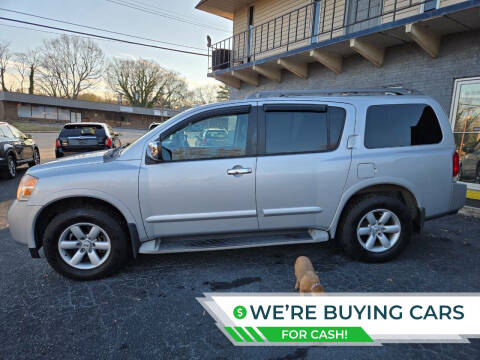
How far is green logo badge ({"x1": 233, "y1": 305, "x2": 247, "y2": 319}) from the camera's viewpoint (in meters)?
2.37

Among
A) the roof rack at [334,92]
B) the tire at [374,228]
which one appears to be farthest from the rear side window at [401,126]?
the tire at [374,228]

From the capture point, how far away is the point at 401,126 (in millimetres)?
3289

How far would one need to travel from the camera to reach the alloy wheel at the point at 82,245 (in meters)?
2.85

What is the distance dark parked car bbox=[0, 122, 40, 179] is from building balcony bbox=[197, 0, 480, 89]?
7.59 metres

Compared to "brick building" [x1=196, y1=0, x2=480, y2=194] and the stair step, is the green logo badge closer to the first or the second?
the stair step

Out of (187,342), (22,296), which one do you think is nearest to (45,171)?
(22,296)

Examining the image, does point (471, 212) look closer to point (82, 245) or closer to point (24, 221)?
point (82, 245)

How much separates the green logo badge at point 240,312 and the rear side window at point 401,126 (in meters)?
2.17

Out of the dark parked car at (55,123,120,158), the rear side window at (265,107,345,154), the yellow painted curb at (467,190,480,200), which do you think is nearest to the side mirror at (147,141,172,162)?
the rear side window at (265,107,345,154)

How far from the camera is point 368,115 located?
10.6ft

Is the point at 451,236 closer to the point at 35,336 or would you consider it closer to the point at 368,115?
the point at 368,115

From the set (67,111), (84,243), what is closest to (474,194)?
(84,243)

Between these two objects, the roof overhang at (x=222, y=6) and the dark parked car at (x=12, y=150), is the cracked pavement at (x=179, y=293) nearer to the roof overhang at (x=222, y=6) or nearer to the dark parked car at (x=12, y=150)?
the dark parked car at (x=12, y=150)

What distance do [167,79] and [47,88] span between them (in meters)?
22.4
